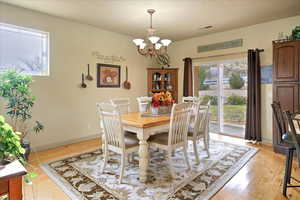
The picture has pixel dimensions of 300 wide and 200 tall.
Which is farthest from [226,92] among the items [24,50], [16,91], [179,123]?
[24,50]

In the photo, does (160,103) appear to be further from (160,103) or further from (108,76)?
(108,76)

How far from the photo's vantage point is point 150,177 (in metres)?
2.38

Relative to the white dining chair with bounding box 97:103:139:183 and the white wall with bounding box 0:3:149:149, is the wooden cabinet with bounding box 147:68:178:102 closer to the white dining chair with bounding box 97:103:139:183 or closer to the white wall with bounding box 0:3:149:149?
the white wall with bounding box 0:3:149:149

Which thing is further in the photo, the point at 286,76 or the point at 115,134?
the point at 286,76

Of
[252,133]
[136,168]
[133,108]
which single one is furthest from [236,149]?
[133,108]

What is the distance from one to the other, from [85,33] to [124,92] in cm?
171

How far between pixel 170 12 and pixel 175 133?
7.33 ft

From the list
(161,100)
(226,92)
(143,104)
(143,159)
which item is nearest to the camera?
(143,159)

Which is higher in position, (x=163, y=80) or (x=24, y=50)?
(x=24, y=50)

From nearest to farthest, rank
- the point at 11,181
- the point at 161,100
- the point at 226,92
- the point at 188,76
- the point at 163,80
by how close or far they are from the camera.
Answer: the point at 11,181
the point at 161,100
the point at 226,92
the point at 188,76
the point at 163,80

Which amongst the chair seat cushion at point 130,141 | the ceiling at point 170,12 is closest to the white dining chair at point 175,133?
the chair seat cushion at point 130,141

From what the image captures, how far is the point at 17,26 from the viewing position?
3.15m

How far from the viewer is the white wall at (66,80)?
133 inches

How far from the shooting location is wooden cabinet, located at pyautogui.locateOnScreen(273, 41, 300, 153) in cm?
311
